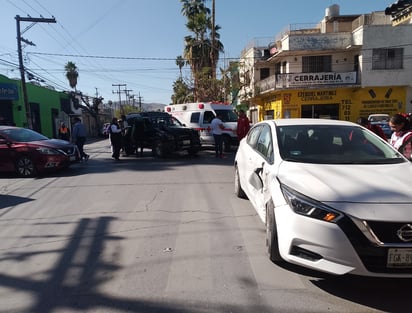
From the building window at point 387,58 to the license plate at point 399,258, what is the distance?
2925 centimetres

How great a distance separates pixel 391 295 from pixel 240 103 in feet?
Result: 132

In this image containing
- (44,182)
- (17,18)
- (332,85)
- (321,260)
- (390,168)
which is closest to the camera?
(321,260)

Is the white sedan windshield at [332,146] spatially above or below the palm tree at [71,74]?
below

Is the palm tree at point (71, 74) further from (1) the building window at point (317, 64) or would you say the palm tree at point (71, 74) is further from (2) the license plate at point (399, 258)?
(2) the license plate at point (399, 258)

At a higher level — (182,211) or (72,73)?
(72,73)

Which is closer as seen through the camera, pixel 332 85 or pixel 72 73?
pixel 332 85

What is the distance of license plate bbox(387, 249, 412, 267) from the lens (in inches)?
114

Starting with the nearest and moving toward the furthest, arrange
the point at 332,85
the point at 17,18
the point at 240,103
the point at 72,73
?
the point at 17,18, the point at 332,85, the point at 240,103, the point at 72,73

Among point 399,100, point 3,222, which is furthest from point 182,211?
point 399,100

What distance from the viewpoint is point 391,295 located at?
3.24 meters

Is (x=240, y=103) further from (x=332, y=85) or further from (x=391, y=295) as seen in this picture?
(x=391, y=295)

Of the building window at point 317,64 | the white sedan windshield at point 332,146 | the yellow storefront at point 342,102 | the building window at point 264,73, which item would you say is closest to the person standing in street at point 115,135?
the white sedan windshield at point 332,146

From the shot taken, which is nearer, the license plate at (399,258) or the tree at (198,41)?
the license plate at (399,258)

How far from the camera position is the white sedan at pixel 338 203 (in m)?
2.90
